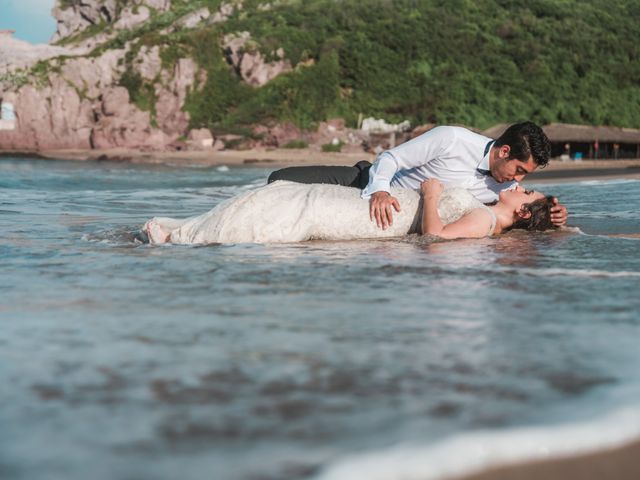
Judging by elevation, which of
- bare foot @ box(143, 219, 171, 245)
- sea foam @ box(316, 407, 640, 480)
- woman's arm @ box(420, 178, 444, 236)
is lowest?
sea foam @ box(316, 407, 640, 480)

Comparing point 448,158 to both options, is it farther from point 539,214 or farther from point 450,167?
point 539,214

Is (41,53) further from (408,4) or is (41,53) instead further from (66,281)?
(66,281)

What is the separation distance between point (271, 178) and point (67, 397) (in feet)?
12.0

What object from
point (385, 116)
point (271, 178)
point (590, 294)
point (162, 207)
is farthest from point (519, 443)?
point (385, 116)

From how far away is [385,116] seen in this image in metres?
44.5

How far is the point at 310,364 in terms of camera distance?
2158 mm

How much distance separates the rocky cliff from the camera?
1817 inches

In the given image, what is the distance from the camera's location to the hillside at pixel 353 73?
4481 cm

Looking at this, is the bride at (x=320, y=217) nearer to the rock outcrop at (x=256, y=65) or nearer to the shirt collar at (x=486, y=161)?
the shirt collar at (x=486, y=161)

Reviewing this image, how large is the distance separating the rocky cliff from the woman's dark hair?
3853 cm

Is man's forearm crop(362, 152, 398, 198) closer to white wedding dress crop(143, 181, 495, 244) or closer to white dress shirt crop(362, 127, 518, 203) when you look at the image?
white dress shirt crop(362, 127, 518, 203)

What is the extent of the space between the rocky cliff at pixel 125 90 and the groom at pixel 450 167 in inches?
1516

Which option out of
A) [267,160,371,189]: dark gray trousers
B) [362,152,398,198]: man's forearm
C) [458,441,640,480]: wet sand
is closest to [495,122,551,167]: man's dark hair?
[362,152,398,198]: man's forearm

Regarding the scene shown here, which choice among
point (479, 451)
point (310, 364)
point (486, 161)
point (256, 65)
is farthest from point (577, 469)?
point (256, 65)
